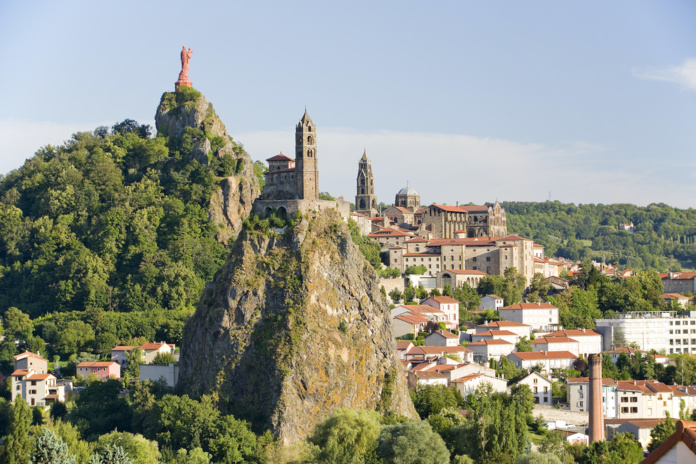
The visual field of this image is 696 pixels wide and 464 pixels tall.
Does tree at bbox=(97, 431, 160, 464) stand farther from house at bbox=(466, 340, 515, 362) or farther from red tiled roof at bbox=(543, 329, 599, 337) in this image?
red tiled roof at bbox=(543, 329, 599, 337)

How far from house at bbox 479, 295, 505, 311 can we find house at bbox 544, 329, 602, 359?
7362 mm

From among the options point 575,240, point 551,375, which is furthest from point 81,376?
point 575,240

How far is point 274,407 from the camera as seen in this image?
198 feet

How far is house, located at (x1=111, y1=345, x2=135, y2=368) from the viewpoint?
77.5m

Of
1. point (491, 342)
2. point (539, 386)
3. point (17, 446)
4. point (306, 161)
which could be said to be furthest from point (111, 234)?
point (17, 446)

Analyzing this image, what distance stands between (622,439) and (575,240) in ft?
481

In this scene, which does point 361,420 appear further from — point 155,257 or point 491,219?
point 491,219

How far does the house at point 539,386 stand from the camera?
221 feet

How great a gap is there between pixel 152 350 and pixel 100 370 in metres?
4.30

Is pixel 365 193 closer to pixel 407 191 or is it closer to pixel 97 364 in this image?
pixel 407 191

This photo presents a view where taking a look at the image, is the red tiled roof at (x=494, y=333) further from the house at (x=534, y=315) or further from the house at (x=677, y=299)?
the house at (x=677, y=299)

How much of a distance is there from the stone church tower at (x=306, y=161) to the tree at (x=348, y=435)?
1912 cm

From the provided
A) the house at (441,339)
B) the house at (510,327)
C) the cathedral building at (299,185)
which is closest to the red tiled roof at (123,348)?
the cathedral building at (299,185)

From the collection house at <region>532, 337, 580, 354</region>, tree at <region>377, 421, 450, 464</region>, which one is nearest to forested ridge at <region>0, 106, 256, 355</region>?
house at <region>532, 337, 580, 354</region>
